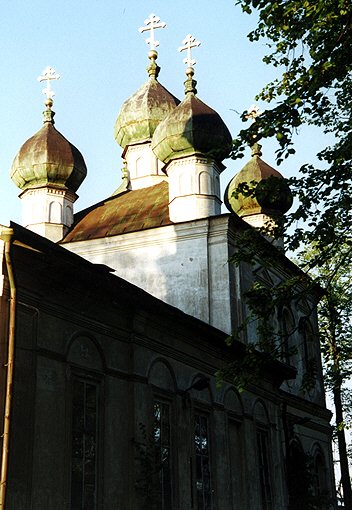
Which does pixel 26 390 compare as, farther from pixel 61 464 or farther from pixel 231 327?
pixel 231 327

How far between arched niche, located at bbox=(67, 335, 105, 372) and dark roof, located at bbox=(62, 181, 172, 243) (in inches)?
305

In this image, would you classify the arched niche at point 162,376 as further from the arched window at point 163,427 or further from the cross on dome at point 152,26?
the cross on dome at point 152,26

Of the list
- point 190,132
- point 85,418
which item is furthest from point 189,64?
point 85,418

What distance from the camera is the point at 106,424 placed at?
11320mm

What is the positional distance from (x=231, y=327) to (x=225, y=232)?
2.17 metres

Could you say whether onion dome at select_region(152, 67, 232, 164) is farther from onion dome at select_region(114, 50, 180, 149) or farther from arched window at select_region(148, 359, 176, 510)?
arched window at select_region(148, 359, 176, 510)

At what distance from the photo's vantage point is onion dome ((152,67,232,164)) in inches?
775

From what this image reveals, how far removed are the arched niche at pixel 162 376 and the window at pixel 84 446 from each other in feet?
5.61

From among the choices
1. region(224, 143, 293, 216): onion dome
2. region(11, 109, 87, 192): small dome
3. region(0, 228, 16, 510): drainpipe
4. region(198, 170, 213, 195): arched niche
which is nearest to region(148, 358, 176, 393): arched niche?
region(0, 228, 16, 510): drainpipe

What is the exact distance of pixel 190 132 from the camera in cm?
A: 1975

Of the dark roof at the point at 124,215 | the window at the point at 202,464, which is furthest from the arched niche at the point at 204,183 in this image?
the window at the point at 202,464

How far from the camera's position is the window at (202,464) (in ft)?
44.9

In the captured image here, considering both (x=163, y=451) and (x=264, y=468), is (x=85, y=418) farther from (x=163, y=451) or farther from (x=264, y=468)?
(x=264, y=468)

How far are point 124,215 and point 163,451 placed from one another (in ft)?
28.2
